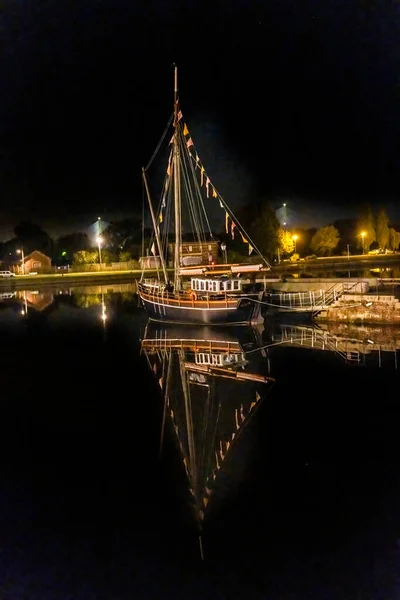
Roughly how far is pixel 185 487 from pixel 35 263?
24.7m

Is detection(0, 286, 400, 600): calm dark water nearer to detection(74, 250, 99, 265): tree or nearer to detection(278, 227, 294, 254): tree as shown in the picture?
detection(278, 227, 294, 254): tree

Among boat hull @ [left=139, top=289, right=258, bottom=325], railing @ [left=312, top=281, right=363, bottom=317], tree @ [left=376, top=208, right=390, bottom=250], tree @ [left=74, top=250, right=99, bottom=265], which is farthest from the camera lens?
tree @ [left=74, top=250, right=99, bottom=265]

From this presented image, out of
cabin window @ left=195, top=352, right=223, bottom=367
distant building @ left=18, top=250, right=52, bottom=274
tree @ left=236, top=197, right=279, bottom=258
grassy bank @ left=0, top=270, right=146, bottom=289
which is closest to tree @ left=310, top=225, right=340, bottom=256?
tree @ left=236, top=197, right=279, bottom=258

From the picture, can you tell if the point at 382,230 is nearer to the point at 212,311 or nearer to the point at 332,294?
the point at 332,294

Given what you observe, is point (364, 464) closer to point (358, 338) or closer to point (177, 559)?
point (177, 559)

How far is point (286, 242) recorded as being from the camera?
24234mm

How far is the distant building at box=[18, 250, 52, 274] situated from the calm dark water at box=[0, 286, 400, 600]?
20.9 metres

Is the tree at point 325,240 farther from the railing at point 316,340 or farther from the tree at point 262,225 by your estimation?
the railing at point 316,340

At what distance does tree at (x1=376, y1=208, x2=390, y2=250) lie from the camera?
24.7 metres

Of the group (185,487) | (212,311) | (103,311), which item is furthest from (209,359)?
(103,311)

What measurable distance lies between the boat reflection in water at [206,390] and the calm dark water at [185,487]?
80 mm

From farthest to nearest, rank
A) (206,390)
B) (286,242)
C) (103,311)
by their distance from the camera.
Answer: (286,242) < (103,311) < (206,390)

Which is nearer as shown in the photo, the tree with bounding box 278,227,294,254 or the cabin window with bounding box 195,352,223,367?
the cabin window with bounding box 195,352,223,367

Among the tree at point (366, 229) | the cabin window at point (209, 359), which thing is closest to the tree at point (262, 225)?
the tree at point (366, 229)
